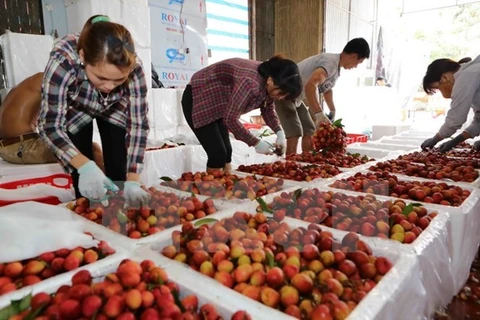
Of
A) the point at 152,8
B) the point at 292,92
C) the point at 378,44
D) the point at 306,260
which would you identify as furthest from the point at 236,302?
the point at 378,44

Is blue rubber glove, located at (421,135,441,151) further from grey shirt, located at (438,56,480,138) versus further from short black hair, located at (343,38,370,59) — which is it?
short black hair, located at (343,38,370,59)

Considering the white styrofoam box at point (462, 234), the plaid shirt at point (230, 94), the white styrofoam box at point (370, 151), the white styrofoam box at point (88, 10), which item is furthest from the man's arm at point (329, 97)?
the white styrofoam box at point (462, 234)

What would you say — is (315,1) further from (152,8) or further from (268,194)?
(268,194)

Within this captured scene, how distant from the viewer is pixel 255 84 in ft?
6.00

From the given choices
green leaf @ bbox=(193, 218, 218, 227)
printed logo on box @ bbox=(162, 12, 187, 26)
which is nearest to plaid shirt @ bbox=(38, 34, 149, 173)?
green leaf @ bbox=(193, 218, 218, 227)

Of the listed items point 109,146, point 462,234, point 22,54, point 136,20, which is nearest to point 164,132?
point 136,20

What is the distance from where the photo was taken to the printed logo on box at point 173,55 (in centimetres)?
469

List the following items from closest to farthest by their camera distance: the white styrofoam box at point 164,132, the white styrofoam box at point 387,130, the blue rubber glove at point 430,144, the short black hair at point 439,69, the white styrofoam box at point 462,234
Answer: the white styrofoam box at point 462,234
the short black hair at point 439,69
the blue rubber glove at point 430,144
the white styrofoam box at point 164,132
the white styrofoam box at point 387,130

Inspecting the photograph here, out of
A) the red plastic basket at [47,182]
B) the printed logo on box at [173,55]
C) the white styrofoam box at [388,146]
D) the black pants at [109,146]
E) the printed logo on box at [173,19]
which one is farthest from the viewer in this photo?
the printed logo on box at [173,55]

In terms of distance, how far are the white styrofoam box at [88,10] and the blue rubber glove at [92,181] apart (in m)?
2.32

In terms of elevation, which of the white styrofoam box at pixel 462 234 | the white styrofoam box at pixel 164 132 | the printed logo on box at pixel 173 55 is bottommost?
the white styrofoam box at pixel 462 234

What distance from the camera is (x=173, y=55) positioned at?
473 cm

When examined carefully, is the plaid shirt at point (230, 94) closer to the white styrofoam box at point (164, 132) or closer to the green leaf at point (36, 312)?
the green leaf at point (36, 312)

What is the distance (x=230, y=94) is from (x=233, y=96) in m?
0.25
